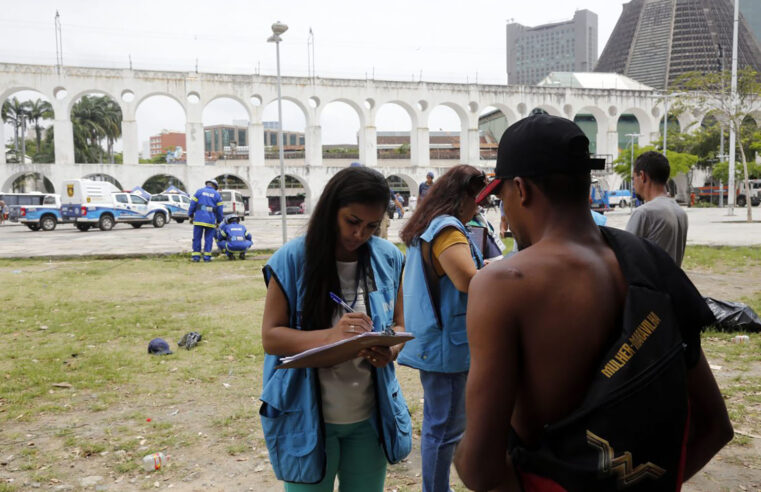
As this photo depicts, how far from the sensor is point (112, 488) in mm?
2977

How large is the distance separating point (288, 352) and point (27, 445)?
8.42 ft

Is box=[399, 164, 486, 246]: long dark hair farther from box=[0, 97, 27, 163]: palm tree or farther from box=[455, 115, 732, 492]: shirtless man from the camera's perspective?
box=[0, 97, 27, 163]: palm tree

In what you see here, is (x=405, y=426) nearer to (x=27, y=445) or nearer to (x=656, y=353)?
(x=656, y=353)

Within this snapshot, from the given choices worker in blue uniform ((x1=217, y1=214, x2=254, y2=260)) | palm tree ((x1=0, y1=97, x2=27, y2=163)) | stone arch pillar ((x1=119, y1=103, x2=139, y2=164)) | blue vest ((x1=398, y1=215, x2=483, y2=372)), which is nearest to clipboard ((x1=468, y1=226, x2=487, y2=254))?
blue vest ((x1=398, y1=215, x2=483, y2=372))

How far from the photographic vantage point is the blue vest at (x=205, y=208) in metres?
11.6

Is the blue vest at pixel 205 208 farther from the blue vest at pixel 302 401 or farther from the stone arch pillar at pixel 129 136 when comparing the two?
the stone arch pillar at pixel 129 136

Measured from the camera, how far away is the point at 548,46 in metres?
155

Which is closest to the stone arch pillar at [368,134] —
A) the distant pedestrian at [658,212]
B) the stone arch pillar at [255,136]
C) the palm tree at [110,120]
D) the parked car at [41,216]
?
the stone arch pillar at [255,136]

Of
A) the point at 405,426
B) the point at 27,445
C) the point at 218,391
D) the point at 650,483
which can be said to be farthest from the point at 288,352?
the point at 218,391

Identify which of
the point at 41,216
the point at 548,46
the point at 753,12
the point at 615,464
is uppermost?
the point at 753,12

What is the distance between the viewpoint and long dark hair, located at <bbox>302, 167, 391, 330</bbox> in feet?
6.16

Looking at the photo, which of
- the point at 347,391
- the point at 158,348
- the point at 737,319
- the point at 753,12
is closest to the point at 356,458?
the point at 347,391

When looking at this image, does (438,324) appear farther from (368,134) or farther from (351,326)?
(368,134)

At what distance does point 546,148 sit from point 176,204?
30615 mm
